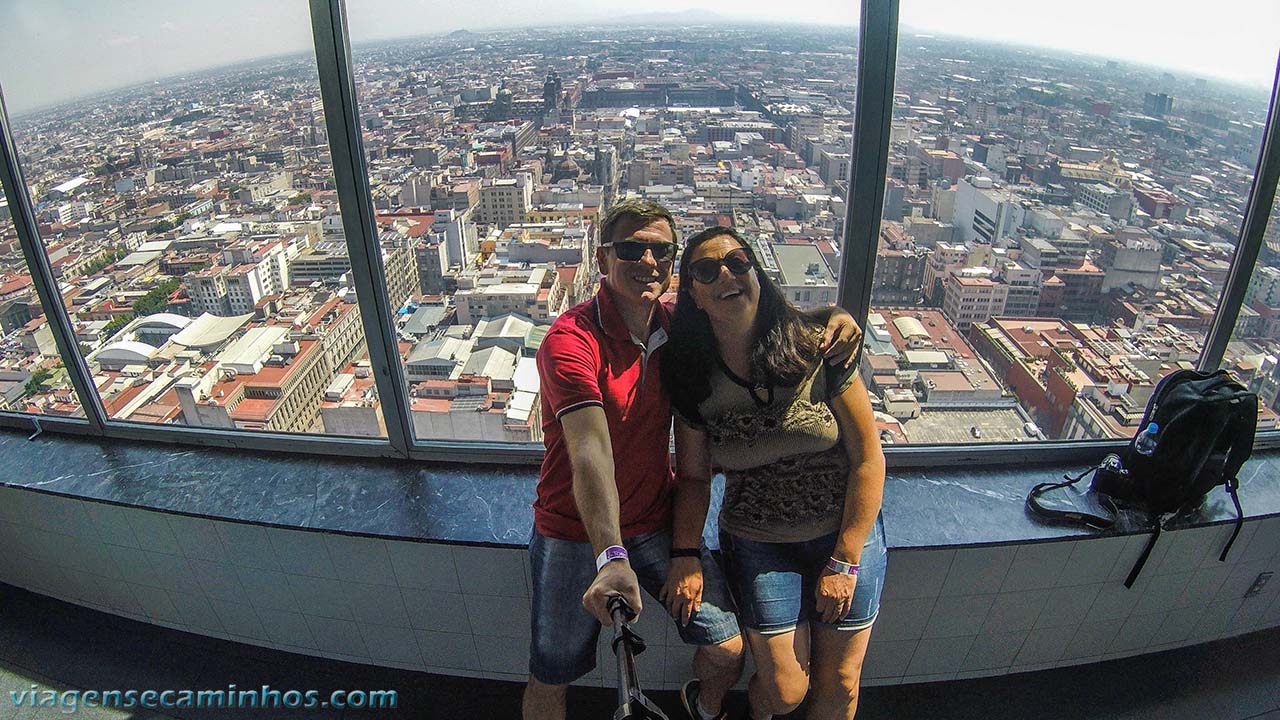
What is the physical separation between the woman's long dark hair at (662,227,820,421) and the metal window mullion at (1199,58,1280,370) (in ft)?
5.44

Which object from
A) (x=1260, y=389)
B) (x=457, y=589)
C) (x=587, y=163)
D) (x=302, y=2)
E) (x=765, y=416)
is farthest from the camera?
(x=1260, y=389)

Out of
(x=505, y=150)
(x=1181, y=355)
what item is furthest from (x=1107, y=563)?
(x=505, y=150)

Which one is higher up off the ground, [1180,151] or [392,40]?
[392,40]

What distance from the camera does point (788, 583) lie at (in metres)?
1.57

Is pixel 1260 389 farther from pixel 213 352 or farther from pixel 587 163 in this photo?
pixel 213 352

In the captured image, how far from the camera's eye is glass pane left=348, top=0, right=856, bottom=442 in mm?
1835

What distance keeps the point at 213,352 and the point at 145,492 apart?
20.7 inches

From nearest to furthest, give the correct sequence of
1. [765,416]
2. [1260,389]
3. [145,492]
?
1. [765,416]
2. [145,492]
3. [1260,389]

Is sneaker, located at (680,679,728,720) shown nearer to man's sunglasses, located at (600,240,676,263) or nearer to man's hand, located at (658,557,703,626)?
man's hand, located at (658,557,703,626)

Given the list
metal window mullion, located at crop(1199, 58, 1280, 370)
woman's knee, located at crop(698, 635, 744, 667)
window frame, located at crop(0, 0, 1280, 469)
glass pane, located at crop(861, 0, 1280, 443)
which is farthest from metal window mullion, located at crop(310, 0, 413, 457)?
metal window mullion, located at crop(1199, 58, 1280, 370)

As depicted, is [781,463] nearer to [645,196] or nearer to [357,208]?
[645,196]

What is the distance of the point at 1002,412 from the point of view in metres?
2.19

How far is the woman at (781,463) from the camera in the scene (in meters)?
1.53

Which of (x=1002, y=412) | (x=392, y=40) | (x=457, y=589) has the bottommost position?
(x=457, y=589)
